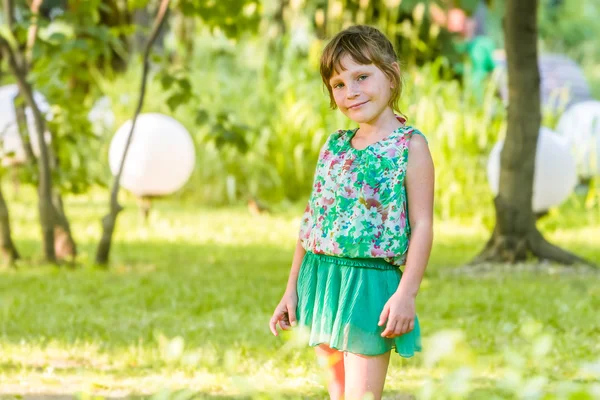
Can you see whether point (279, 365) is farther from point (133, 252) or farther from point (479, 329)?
point (133, 252)

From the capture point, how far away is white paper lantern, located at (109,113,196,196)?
24.1 ft

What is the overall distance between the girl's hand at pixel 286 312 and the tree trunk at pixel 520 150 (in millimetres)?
3326

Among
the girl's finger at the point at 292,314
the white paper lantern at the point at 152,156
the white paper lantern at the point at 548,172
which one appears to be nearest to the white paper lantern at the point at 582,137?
the white paper lantern at the point at 548,172

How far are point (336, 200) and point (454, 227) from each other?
529cm

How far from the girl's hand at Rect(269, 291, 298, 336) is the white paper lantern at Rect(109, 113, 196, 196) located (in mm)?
5151

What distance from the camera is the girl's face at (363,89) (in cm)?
221

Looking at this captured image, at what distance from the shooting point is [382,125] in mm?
2256

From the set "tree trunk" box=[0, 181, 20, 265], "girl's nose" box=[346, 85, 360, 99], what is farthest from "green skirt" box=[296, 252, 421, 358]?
"tree trunk" box=[0, 181, 20, 265]

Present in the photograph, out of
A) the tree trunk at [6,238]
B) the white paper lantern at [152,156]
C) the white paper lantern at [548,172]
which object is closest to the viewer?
the tree trunk at [6,238]

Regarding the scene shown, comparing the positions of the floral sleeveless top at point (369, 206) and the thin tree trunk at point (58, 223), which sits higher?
the floral sleeveless top at point (369, 206)

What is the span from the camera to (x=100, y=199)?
9352mm

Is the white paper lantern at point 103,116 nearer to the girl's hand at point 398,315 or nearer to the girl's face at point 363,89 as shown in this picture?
the girl's face at point 363,89

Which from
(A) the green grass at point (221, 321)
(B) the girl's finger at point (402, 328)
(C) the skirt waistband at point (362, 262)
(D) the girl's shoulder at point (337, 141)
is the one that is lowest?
(A) the green grass at point (221, 321)


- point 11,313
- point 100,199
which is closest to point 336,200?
point 11,313
